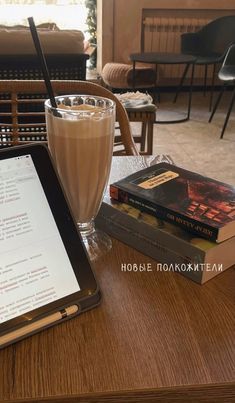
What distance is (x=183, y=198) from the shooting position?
0.65 m

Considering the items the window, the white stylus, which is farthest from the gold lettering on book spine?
the window

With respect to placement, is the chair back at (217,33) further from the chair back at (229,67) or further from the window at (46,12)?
the window at (46,12)

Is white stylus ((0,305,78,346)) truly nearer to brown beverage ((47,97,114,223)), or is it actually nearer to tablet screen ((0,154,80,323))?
tablet screen ((0,154,80,323))

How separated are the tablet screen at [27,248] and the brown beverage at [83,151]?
2.7 inches

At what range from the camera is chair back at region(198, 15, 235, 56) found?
4371mm

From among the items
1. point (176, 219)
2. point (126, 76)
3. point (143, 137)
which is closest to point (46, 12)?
point (126, 76)

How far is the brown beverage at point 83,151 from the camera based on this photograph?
60 centimetres

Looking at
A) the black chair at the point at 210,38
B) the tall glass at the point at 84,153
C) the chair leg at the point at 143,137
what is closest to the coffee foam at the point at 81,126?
the tall glass at the point at 84,153

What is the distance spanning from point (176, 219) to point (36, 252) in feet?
0.64

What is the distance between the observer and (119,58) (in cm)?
465

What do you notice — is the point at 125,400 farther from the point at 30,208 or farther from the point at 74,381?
the point at 30,208

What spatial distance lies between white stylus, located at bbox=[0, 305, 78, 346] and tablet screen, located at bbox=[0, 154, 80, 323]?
0.02 m

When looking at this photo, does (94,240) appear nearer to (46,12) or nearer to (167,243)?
(167,243)

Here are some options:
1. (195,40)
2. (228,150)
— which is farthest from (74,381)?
(195,40)
